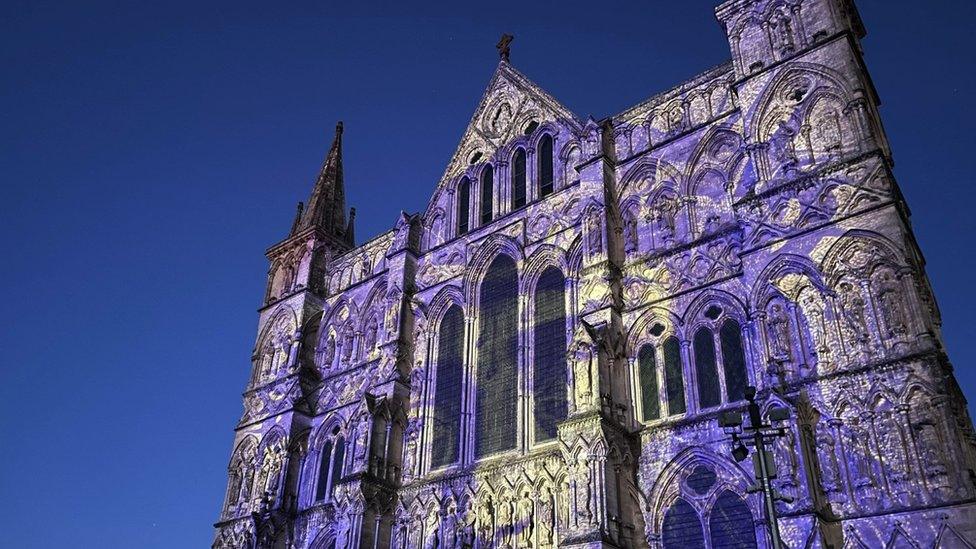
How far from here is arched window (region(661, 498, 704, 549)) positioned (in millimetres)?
17422

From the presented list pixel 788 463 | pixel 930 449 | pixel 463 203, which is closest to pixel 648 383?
pixel 788 463

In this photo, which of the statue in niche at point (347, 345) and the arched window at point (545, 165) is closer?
the arched window at point (545, 165)

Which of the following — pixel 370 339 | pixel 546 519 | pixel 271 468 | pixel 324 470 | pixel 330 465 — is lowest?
pixel 546 519

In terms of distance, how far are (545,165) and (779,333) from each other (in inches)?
430

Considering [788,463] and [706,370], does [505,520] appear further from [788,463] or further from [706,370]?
[788,463]

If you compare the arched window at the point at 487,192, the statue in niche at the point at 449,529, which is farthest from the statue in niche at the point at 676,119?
the statue in niche at the point at 449,529

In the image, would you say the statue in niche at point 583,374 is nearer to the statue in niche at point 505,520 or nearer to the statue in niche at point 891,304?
the statue in niche at point 505,520

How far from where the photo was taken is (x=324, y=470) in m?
26.3

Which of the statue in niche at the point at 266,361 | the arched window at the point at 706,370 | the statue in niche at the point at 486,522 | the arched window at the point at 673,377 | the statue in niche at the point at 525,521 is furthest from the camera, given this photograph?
the statue in niche at the point at 266,361

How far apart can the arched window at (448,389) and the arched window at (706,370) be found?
7.45 m

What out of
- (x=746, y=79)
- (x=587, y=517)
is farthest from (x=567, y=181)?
(x=587, y=517)

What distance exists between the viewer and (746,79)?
69.0 ft

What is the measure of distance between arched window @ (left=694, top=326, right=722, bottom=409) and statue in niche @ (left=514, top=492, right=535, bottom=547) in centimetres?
489

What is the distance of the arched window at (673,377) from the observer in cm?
1919
